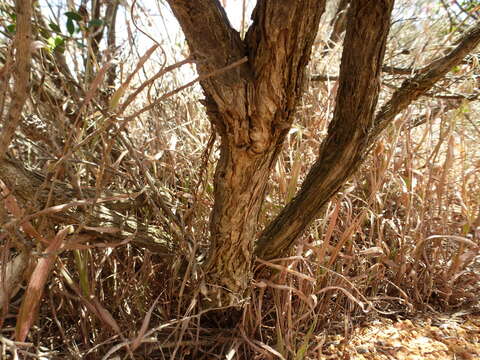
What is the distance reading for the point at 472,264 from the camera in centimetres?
130

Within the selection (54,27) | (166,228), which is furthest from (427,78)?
(54,27)

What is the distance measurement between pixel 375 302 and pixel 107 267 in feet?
2.46

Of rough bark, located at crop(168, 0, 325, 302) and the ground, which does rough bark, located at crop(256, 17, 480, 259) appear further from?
the ground

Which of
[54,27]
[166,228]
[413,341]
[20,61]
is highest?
[54,27]

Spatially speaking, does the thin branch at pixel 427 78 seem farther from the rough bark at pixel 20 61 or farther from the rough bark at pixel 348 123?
the rough bark at pixel 20 61

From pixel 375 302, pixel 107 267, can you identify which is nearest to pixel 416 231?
pixel 375 302

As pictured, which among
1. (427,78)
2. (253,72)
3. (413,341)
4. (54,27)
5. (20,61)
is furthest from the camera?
(413,341)

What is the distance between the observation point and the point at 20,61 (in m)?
0.51

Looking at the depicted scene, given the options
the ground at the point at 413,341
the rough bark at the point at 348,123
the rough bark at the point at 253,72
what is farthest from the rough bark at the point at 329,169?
the ground at the point at 413,341

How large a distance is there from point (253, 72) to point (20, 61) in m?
0.35

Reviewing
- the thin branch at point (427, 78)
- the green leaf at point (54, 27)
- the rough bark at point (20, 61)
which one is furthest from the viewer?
the green leaf at point (54, 27)

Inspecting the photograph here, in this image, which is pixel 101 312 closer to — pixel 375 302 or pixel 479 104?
pixel 375 302

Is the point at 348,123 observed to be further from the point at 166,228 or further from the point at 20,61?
the point at 20,61

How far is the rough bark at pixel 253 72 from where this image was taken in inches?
25.5
